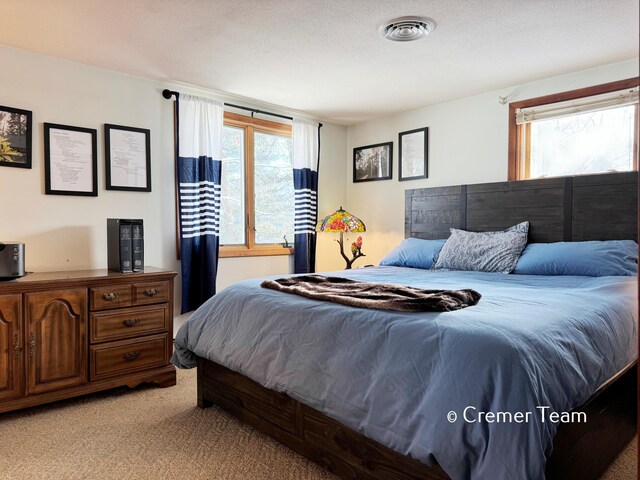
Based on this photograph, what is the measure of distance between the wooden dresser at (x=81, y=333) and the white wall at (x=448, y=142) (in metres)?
2.39

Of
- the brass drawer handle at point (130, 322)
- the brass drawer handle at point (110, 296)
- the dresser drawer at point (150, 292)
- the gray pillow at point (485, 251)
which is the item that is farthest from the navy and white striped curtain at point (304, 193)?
the brass drawer handle at point (110, 296)

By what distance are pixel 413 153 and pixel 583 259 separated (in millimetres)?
1984

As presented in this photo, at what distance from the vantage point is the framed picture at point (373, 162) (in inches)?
178

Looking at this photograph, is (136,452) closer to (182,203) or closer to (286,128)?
(182,203)

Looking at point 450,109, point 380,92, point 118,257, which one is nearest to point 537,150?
point 450,109

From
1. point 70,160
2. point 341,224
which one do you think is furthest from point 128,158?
point 341,224

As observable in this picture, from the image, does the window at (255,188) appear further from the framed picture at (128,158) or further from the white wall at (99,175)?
the framed picture at (128,158)

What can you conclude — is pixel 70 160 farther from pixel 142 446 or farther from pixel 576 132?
pixel 576 132

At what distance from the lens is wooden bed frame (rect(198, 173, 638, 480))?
1.55 meters

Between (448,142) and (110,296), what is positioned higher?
(448,142)

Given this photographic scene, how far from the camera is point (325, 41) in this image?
2.71 metres

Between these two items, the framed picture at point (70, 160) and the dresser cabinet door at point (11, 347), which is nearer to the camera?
the dresser cabinet door at point (11, 347)

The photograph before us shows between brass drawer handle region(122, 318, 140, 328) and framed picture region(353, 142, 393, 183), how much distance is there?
2787 mm

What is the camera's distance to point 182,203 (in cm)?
354
